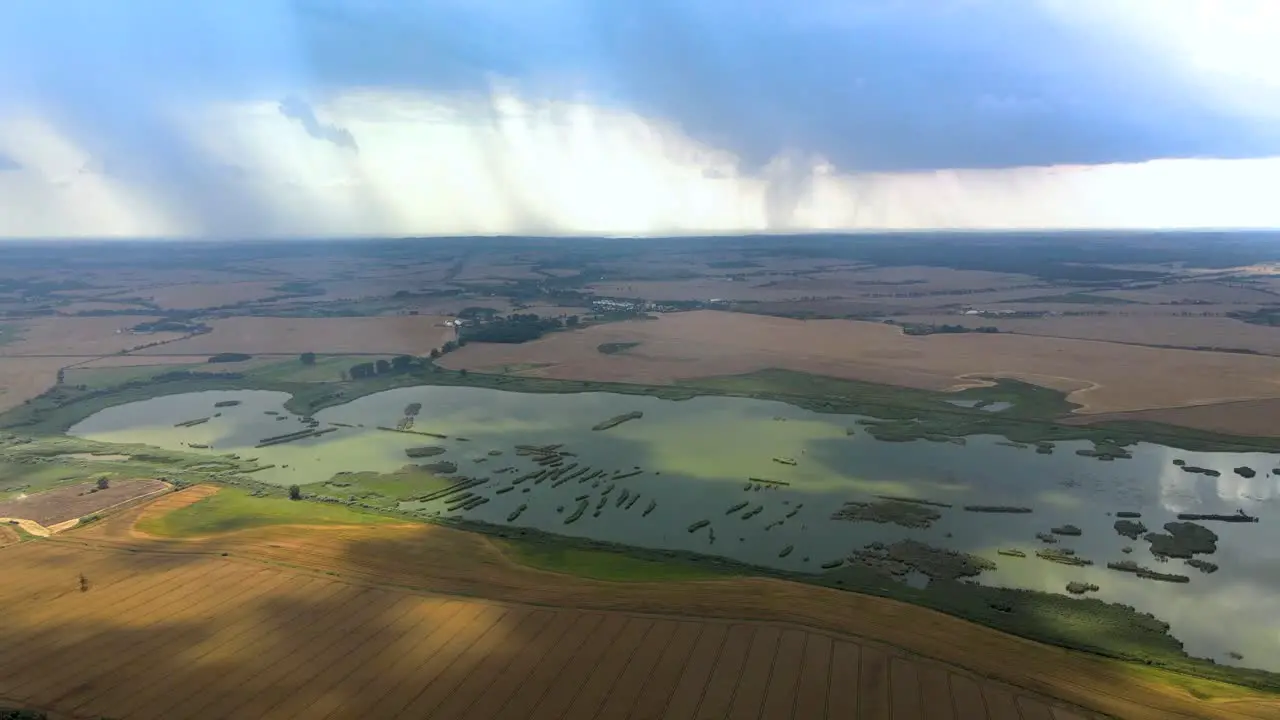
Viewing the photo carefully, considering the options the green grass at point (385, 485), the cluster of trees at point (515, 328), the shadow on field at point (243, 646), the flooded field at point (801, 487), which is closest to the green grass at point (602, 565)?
the flooded field at point (801, 487)

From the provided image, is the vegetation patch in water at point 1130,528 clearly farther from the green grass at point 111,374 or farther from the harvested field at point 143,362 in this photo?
the green grass at point 111,374

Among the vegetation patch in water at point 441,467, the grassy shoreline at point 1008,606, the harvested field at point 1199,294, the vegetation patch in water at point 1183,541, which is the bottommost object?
the grassy shoreline at point 1008,606

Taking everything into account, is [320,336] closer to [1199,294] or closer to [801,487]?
[801,487]

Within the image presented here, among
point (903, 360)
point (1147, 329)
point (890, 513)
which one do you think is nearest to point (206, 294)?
point (903, 360)

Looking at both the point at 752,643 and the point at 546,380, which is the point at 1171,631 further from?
the point at 546,380

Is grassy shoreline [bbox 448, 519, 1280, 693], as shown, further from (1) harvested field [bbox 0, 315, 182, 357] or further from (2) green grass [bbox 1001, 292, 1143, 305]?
(2) green grass [bbox 1001, 292, 1143, 305]

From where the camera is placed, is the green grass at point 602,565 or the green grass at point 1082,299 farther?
the green grass at point 1082,299

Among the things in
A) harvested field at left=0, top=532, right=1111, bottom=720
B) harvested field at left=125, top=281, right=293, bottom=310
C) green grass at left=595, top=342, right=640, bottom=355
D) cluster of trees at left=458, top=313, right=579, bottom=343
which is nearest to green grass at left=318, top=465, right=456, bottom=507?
harvested field at left=0, top=532, right=1111, bottom=720
